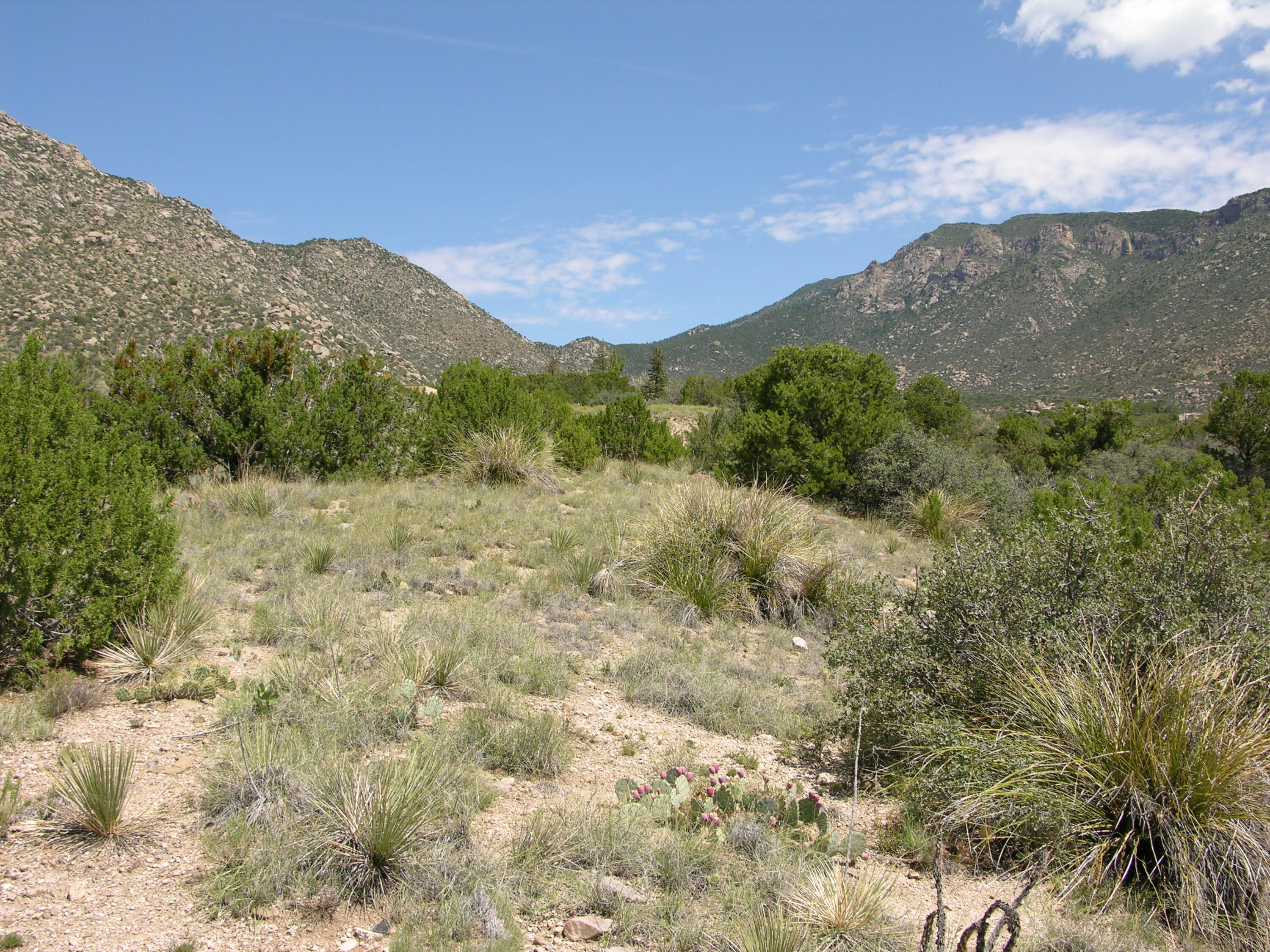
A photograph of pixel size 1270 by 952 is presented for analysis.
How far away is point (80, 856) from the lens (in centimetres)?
290

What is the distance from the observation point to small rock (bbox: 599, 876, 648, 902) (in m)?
2.94

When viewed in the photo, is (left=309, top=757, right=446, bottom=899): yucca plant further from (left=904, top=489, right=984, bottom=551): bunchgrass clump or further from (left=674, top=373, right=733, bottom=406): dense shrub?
(left=674, top=373, right=733, bottom=406): dense shrub

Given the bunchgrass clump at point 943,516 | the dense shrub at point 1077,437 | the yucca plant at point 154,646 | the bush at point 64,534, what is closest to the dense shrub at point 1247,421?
the dense shrub at point 1077,437

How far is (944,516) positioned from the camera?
12727mm

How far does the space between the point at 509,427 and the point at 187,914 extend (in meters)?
10.5

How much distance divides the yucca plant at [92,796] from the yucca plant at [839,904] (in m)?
2.75

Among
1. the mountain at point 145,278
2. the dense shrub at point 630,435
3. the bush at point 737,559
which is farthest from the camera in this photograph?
the mountain at point 145,278

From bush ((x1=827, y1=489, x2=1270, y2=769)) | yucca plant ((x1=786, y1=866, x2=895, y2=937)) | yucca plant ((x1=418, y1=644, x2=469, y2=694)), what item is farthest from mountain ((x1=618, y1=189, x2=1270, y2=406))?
yucca plant ((x1=786, y1=866, x2=895, y2=937))

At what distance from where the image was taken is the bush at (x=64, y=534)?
158 inches

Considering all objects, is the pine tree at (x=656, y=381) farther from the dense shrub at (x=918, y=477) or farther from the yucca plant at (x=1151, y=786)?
the yucca plant at (x=1151, y=786)

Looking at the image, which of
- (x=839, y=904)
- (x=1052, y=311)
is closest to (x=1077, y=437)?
(x=839, y=904)

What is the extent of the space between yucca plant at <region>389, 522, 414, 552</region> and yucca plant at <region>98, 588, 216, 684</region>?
114 inches

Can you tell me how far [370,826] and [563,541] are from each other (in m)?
5.81

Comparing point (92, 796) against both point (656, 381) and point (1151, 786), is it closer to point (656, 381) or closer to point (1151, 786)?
Result: point (1151, 786)
